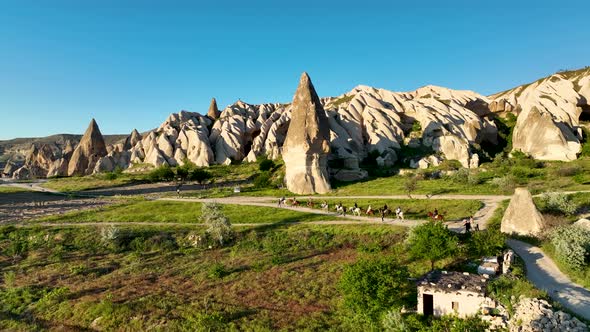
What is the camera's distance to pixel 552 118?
68.7 m

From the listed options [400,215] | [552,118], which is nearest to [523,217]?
Result: [400,215]

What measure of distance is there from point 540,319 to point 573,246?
365 inches

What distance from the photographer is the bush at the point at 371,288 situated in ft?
57.2

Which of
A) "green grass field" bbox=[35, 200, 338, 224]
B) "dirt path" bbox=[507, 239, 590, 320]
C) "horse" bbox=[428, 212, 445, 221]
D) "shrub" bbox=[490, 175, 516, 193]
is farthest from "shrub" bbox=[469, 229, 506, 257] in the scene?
"shrub" bbox=[490, 175, 516, 193]

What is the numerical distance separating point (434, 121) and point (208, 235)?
203 ft

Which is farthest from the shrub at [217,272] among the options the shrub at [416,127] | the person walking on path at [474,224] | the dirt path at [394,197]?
the shrub at [416,127]

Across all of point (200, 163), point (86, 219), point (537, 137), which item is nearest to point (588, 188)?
point (537, 137)

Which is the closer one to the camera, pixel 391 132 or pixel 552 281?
pixel 552 281

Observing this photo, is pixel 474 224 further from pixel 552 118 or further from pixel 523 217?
pixel 552 118

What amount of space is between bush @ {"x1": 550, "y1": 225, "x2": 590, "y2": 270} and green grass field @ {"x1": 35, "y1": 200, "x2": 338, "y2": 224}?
65.2 ft

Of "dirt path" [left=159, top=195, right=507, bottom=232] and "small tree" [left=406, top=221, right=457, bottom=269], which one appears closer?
"small tree" [left=406, top=221, right=457, bottom=269]

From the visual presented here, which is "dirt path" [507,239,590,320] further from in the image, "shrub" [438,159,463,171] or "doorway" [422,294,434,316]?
"shrub" [438,159,463,171]

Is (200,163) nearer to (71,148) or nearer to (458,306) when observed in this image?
(71,148)

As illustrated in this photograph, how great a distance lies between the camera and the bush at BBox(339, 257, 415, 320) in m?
17.4
